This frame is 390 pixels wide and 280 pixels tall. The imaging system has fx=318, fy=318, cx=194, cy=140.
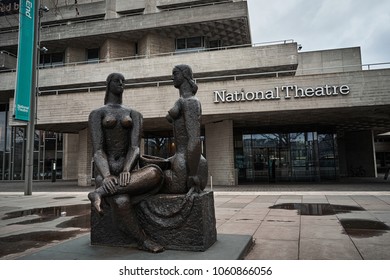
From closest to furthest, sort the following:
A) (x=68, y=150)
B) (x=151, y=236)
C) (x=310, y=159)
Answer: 1. (x=151, y=236)
2. (x=310, y=159)
3. (x=68, y=150)

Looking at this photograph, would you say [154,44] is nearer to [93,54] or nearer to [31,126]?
[93,54]

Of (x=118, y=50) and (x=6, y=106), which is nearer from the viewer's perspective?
(x=118, y=50)

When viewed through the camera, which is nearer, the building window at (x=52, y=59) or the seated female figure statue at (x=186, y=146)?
the seated female figure statue at (x=186, y=146)

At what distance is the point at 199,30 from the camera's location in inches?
1081

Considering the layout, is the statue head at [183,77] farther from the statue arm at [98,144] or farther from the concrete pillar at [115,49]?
the concrete pillar at [115,49]

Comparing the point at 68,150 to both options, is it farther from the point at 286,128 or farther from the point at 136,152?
the point at 136,152

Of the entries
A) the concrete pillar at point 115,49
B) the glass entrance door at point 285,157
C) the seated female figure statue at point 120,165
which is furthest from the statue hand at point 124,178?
the concrete pillar at point 115,49

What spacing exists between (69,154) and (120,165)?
97.2 feet

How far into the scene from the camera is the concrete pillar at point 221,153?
66.0 feet

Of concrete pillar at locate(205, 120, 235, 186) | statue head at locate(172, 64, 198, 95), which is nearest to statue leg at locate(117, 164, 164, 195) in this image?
statue head at locate(172, 64, 198, 95)

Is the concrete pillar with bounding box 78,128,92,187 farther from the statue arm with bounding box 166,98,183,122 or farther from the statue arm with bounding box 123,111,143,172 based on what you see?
the statue arm with bounding box 166,98,183,122

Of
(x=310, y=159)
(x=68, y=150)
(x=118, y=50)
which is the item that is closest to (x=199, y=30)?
(x=118, y=50)

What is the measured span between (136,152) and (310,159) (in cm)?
2203
